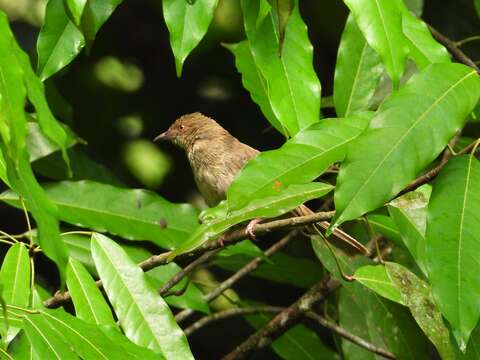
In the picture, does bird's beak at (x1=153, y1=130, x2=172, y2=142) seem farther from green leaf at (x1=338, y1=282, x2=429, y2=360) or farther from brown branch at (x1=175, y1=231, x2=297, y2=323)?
green leaf at (x1=338, y1=282, x2=429, y2=360)

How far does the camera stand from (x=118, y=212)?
4848 mm

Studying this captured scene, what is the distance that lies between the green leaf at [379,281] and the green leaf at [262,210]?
627 mm

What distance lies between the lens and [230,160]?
5645mm

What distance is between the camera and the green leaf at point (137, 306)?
11.2 ft

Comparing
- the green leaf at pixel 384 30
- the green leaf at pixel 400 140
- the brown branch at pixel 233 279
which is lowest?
the brown branch at pixel 233 279

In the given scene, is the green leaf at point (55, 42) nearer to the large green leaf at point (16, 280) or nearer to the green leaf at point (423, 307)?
the large green leaf at point (16, 280)

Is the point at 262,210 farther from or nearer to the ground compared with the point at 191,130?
farther from the ground

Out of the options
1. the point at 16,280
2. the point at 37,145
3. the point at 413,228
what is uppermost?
the point at 16,280

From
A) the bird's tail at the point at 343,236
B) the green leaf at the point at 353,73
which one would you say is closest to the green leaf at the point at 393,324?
the bird's tail at the point at 343,236

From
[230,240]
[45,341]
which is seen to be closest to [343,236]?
[230,240]

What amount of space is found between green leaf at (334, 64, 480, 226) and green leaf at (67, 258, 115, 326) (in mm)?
936

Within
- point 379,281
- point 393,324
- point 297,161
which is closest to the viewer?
point 297,161

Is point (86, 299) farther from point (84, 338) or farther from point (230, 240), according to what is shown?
point (230, 240)

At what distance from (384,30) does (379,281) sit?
1174mm
